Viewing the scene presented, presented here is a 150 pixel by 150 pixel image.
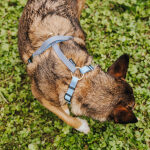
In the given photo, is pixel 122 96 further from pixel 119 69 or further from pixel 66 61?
pixel 66 61

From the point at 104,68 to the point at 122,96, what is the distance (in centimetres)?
176

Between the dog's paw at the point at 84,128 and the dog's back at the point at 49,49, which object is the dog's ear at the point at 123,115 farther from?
the dog's paw at the point at 84,128

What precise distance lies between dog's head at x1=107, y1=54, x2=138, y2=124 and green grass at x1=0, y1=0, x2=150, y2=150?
1.31m

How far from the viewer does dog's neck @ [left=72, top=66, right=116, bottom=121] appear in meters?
2.82

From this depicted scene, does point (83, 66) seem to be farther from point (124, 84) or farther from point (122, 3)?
point (122, 3)

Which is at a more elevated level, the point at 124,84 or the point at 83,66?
the point at 83,66

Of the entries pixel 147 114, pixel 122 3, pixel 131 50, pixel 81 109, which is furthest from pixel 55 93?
pixel 122 3

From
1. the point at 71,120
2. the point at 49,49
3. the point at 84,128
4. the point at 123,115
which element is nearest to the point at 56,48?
the point at 49,49

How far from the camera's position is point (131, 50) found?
4770 mm

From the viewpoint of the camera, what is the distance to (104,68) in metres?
4.54

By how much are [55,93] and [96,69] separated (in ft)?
2.55

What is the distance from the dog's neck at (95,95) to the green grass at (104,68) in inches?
50.2

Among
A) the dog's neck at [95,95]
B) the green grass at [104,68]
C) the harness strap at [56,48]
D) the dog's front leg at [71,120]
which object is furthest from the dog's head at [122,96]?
the green grass at [104,68]

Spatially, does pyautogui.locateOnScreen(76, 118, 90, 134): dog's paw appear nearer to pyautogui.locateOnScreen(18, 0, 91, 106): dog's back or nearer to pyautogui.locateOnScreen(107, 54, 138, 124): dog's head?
pyautogui.locateOnScreen(18, 0, 91, 106): dog's back
